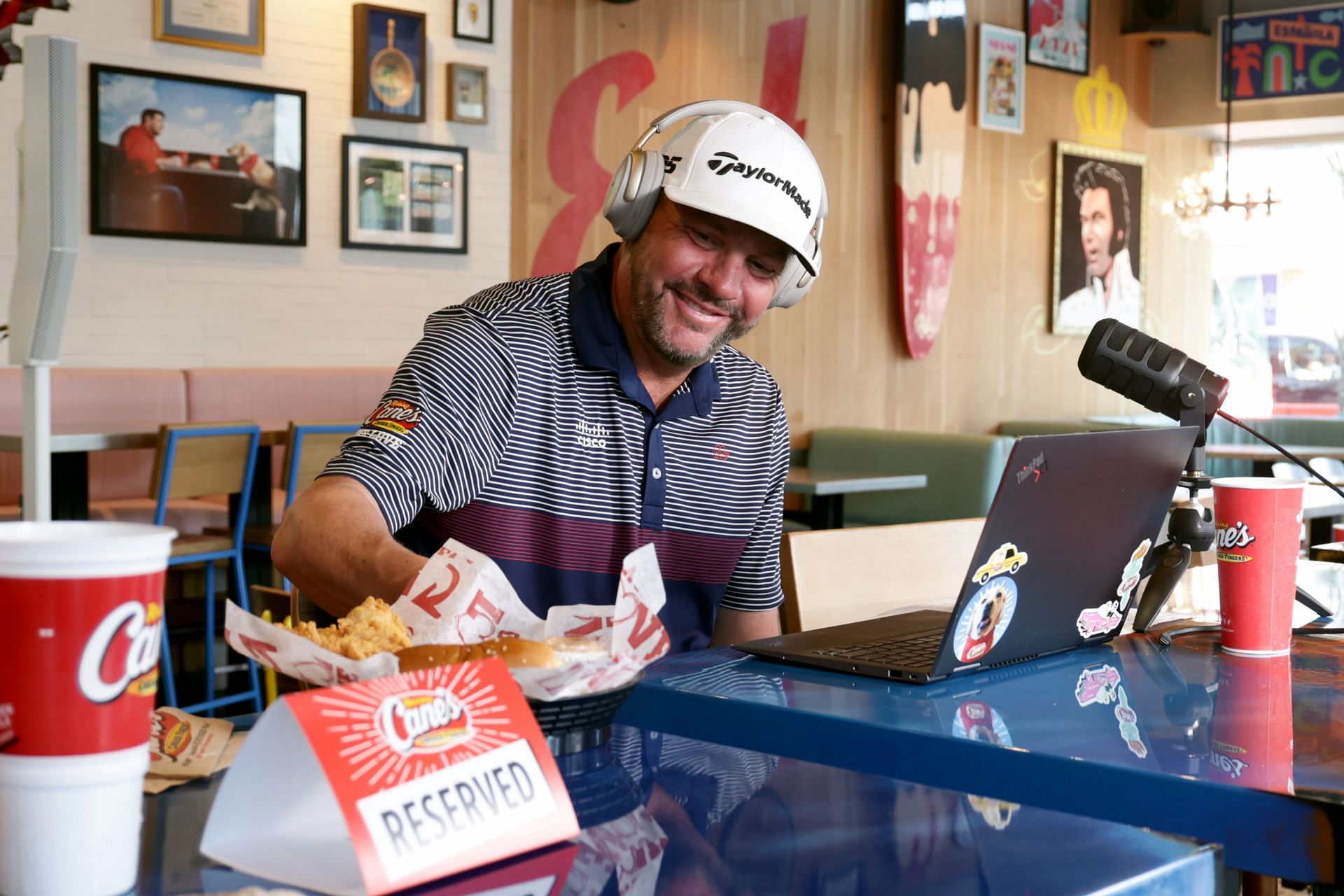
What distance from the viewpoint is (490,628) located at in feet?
3.30

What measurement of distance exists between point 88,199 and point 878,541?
A: 12.6 ft

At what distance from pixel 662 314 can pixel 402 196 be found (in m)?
3.90

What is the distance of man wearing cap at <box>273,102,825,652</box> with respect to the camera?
1719 millimetres

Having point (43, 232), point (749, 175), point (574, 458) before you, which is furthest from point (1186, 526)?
point (43, 232)

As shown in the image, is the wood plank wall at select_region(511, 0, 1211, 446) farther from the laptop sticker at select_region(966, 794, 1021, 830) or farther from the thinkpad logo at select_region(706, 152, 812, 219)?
the laptop sticker at select_region(966, 794, 1021, 830)

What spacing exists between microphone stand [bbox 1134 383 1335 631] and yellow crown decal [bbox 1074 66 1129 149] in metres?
7.04

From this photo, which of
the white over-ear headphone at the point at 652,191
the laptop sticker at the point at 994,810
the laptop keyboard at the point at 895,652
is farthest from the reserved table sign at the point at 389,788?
the white over-ear headphone at the point at 652,191

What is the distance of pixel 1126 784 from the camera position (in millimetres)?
948

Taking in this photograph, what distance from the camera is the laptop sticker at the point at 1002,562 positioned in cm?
117

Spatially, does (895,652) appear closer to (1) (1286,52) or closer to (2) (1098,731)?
(2) (1098,731)

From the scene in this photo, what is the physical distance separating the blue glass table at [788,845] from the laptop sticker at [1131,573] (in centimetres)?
54

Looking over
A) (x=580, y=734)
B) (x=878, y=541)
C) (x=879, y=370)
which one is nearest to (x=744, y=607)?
(x=878, y=541)

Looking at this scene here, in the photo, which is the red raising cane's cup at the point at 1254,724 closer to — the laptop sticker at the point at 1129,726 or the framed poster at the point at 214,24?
the laptop sticker at the point at 1129,726

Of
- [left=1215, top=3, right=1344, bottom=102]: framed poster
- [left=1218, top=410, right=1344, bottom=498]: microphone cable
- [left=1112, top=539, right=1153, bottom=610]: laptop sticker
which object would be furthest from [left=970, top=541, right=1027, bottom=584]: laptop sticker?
[left=1215, top=3, right=1344, bottom=102]: framed poster
